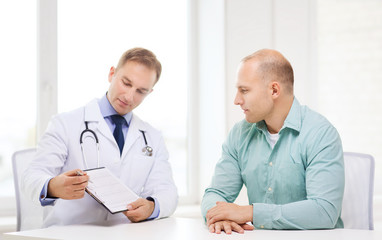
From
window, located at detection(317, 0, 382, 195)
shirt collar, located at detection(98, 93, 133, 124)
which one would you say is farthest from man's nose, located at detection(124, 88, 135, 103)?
window, located at detection(317, 0, 382, 195)

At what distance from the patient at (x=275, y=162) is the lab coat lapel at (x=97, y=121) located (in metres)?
0.51

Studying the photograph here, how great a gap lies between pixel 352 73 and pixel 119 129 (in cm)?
225

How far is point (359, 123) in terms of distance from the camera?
3.71 m

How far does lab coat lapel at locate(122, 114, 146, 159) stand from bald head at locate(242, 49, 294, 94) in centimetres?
59

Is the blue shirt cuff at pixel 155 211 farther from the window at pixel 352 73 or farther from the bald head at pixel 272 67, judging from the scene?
the window at pixel 352 73

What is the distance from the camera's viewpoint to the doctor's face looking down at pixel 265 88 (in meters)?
1.96

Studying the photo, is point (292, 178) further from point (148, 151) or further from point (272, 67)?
point (148, 151)

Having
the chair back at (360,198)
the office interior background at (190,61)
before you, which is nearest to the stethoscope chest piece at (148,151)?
the chair back at (360,198)

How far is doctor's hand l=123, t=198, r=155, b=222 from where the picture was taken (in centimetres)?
186

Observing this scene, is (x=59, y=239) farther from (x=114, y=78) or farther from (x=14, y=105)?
(x=14, y=105)

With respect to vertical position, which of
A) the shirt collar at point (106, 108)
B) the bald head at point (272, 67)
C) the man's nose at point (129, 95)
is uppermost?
the bald head at point (272, 67)

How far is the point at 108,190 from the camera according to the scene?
1.84 m

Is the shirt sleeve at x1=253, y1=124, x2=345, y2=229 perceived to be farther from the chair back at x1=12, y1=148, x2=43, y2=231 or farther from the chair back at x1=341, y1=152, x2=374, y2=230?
the chair back at x1=12, y1=148, x2=43, y2=231

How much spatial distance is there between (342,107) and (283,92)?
6.18ft
